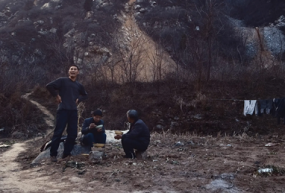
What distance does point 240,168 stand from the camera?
4516mm

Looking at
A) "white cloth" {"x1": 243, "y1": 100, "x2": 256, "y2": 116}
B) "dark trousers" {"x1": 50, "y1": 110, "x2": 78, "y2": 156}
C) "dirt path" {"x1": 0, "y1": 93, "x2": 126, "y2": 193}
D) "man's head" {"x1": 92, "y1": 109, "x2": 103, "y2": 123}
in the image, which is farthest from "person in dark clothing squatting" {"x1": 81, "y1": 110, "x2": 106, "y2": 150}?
"white cloth" {"x1": 243, "y1": 100, "x2": 256, "y2": 116}

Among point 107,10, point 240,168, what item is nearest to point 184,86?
point 240,168

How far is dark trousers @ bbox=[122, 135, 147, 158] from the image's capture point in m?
5.29

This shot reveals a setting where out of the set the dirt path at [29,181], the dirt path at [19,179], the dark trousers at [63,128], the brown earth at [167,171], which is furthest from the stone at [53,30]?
the dark trousers at [63,128]

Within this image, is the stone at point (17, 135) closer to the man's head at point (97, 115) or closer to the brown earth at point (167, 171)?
the brown earth at point (167, 171)

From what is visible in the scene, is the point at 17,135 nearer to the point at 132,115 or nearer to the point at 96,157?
the point at 96,157

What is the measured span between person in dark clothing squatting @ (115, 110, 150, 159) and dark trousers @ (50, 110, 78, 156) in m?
0.98

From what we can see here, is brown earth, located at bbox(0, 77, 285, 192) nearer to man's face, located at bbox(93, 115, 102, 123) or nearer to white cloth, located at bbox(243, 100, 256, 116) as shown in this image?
man's face, located at bbox(93, 115, 102, 123)

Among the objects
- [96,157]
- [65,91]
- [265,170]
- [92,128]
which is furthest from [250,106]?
[65,91]

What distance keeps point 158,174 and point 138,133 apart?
108cm

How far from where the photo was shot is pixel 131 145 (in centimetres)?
532

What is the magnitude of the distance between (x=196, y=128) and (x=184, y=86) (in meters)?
4.22

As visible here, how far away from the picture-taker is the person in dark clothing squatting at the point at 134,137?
527cm

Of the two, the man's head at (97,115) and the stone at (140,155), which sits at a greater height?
the man's head at (97,115)
